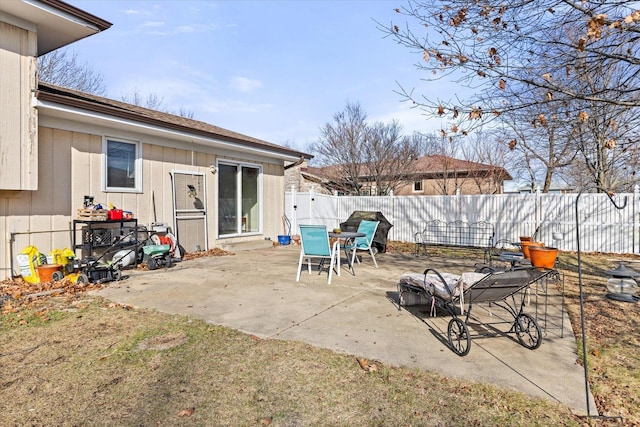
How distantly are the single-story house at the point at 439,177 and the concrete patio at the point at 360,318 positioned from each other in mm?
11272

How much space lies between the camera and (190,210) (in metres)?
8.91

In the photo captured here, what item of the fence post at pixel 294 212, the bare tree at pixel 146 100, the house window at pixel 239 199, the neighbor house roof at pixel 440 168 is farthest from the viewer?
the bare tree at pixel 146 100

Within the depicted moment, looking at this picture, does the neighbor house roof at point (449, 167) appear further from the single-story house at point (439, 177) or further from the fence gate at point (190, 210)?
the fence gate at point (190, 210)

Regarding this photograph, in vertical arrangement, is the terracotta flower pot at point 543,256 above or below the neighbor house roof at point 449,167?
below

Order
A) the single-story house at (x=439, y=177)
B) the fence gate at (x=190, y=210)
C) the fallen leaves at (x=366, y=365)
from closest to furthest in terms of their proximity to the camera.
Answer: the fallen leaves at (x=366, y=365)
the fence gate at (x=190, y=210)
the single-story house at (x=439, y=177)

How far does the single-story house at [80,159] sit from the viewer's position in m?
5.65

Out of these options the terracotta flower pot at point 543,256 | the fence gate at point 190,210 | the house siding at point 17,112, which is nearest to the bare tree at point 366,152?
the fence gate at point 190,210

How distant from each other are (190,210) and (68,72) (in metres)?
16.5

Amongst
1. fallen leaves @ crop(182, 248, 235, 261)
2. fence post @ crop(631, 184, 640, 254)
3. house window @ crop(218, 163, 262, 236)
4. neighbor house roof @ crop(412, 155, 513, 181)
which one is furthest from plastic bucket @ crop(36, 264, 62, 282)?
neighbor house roof @ crop(412, 155, 513, 181)

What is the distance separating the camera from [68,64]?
755 inches

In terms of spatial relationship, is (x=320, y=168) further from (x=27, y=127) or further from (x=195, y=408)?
(x=195, y=408)

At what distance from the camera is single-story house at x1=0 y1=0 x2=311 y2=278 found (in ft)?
18.5

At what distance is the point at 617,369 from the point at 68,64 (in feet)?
79.8

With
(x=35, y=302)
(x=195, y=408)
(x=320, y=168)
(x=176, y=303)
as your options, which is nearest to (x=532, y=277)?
(x=195, y=408)
